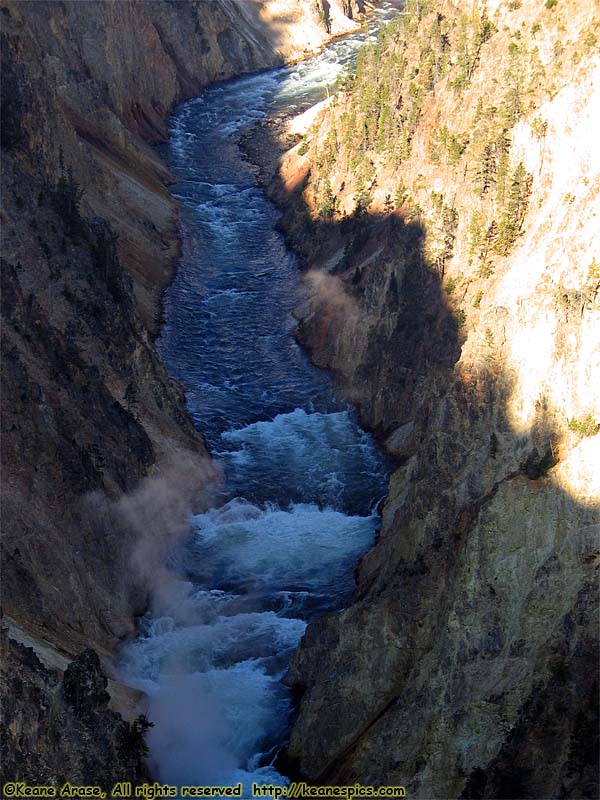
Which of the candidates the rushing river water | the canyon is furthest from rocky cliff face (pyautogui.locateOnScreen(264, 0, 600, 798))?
the rushing river water

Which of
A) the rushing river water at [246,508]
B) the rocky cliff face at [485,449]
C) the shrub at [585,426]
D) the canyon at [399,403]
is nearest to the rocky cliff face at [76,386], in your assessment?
the canyon at [399,403]

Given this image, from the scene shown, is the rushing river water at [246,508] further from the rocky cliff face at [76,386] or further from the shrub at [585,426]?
the shrub at [585,426]

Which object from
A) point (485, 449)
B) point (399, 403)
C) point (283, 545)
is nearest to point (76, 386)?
point (283, 545)

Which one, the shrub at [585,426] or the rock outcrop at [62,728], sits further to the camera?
the shrub at [585,426]

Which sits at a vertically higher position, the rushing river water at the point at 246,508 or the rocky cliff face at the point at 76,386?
the rocky cliff face at the point at 76,386

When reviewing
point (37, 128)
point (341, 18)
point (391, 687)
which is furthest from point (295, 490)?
point (341, 18)

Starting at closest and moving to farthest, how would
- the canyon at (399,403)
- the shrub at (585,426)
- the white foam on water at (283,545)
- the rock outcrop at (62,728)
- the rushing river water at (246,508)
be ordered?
the rock outcrop at (62,728), the canyon at (399,403), the shrub at (585,426), the rushing river water at (246,508), the white foam on water at (283,545)
